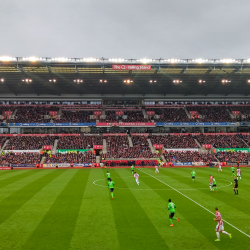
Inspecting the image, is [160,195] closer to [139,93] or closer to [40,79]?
[40,79]

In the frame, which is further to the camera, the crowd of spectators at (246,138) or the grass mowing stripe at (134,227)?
the crowd of spectators at (246,138)

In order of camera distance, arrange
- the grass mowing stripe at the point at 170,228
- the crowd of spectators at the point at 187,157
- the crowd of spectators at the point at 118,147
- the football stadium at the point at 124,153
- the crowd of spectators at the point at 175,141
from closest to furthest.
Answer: the grass mowing stripe at the point at 170,228 → the football stadium at the point at 124,153 → the crowd of spectators at the point at 187,157 → the crowd of spectators at the point at 118,147 → the crowd of spectators at the point at 175,141

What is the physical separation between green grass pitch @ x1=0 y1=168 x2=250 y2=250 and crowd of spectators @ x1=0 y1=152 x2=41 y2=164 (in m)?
24.6

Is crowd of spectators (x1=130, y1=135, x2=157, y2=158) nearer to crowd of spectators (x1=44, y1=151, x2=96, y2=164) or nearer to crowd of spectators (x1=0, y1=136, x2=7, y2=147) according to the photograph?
crowd of spectators (x1=44, y1=151, x2=96, y2=164)

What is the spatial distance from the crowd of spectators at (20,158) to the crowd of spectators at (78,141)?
6764 mm

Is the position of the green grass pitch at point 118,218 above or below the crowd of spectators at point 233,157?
below

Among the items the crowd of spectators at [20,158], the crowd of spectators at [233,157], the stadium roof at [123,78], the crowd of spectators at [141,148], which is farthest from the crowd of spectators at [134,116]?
the crowd of spectators at [20,158]

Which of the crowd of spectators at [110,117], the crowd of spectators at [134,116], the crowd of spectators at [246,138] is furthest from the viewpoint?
the crowd of spectators at [134,116]

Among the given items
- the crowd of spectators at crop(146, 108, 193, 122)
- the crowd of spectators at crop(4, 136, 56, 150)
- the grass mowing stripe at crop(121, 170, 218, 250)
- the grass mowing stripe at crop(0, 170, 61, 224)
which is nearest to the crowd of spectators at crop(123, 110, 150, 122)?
the crowd of spectators at crop(146, 108, 193, 122)

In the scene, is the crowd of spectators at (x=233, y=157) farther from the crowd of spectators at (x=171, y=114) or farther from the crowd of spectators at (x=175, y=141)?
the crowd of spectators at (x=171, y=114)

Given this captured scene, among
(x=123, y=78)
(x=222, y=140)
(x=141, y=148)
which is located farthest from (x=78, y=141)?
(x=222, y=140)

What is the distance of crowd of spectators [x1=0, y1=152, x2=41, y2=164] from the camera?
46.3 meters

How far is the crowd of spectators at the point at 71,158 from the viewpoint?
4741 cm

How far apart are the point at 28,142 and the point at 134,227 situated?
1911 inches
